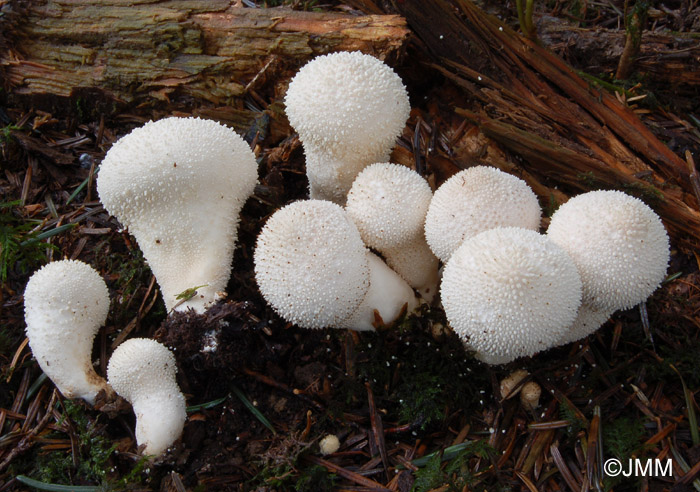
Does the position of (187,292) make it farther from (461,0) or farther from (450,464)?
(461,0)

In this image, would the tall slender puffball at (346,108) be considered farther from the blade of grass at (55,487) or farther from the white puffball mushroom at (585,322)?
the blade of grass at (55,487)

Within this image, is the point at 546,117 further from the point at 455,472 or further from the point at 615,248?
the point at 455,472

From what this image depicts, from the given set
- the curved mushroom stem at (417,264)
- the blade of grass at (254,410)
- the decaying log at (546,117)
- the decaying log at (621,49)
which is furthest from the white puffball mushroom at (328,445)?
the decaying log at (621,49)

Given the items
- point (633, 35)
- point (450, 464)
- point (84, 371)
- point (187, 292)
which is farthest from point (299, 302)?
point (633, 35)

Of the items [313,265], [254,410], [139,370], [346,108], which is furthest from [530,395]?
[139,370]

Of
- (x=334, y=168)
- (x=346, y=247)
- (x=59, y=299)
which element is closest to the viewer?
(x=346, y=247)

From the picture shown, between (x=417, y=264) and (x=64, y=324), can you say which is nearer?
(x=64, y=324)

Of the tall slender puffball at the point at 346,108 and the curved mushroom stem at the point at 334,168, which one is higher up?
the tall slender puffball at the point at 346,108
